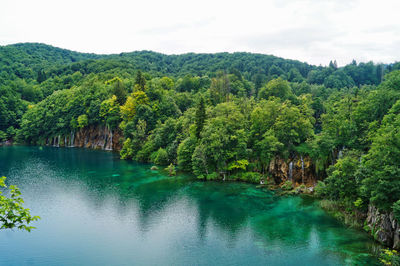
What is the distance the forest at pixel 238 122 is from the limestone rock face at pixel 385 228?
1.10 meters

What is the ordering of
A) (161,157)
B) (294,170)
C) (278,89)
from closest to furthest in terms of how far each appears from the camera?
(294,170) < (161,157) < (278,89)

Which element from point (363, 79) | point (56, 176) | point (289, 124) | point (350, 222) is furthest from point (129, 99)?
point (363, 79)

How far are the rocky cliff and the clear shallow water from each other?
97.2 ft

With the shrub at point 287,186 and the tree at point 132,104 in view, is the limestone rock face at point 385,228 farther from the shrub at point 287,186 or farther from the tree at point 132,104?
the tree at point 132,104

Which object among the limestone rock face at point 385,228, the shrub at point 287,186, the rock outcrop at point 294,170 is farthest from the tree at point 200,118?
the limestone rock face at point 385,228

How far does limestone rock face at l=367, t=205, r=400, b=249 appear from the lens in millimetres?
26500

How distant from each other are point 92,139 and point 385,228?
7607 cm

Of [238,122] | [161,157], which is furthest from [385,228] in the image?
[161,157]

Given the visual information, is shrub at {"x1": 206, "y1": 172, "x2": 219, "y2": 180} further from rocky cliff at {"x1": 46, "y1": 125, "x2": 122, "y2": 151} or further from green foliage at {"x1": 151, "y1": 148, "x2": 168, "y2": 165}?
rocky cliff at {"x1": 46, "y1": 125, "x2": 122, "y2": 151}

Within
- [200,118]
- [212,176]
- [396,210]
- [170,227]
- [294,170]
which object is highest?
[200,118]

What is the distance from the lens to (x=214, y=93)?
7225 cm

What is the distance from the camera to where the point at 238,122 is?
2055 inches

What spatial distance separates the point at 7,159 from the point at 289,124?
198 feet

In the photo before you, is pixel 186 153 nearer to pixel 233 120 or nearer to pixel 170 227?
pixel 233 120
